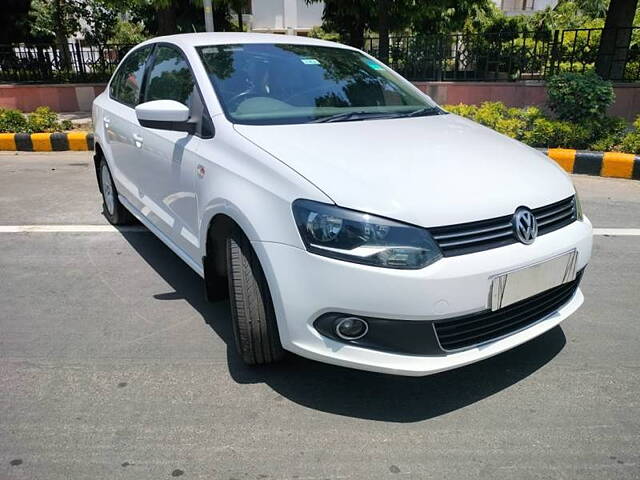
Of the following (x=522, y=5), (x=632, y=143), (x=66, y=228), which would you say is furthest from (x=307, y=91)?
(x=522, y=5)

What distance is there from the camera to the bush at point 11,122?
884 cm

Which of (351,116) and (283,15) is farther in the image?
(283,15)

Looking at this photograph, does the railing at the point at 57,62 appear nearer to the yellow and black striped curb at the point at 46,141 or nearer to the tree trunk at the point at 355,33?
the yellow and black striped curb at the point at 46,141

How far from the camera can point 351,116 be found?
294 centimetres

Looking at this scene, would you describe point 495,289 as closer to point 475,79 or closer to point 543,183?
point 543,183

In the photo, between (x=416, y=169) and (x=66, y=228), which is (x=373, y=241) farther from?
(x=66, y=228)

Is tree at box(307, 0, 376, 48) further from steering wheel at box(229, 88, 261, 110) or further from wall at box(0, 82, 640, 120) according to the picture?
steering wheel at box(229, 88, 261, 110)

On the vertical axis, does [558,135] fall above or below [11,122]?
above

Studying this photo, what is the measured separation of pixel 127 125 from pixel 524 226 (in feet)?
8.98

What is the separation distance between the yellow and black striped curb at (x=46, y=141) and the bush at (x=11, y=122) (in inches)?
13.6

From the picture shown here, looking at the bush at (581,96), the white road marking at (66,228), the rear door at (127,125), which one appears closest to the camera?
the rear door at (127,125)

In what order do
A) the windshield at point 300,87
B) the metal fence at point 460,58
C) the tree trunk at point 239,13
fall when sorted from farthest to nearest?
the tree trunk at point 239,13, the metal fence at point 460,58, the windshield at point 300,87

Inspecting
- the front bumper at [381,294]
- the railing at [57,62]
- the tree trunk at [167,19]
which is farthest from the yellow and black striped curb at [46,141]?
the front bumper at [381,294]

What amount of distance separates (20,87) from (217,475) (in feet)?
39.5
